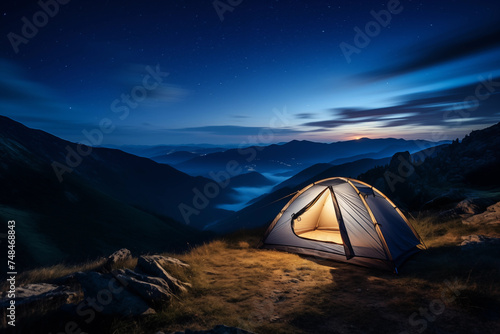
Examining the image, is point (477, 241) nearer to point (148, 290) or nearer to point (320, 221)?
point (320, 221)

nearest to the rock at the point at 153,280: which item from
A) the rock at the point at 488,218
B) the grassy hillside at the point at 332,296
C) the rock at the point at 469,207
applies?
the grassy hillside at the point at 332,296

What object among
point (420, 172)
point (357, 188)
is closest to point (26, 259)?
point (357, 188)

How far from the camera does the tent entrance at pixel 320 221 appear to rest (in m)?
10.5

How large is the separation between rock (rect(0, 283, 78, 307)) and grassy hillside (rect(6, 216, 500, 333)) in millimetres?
1331

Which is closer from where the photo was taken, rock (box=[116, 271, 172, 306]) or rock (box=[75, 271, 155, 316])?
rock (box=[75, 271, 155, 316])

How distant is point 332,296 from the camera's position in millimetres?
5883

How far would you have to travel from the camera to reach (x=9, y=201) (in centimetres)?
6944

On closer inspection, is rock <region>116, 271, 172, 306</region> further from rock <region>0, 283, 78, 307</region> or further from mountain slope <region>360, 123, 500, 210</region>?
mountain slope <region>360, 123, 500, 210</region>

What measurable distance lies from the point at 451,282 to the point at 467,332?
199 cm

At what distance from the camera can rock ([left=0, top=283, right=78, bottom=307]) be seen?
462 cm

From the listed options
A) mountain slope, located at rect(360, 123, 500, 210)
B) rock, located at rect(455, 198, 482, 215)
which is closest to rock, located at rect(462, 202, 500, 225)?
rock, located at rect(455, 198, 482, 215)

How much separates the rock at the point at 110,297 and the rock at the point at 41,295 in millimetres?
611

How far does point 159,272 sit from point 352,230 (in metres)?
6.49

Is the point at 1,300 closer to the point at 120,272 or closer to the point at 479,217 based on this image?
the point at 120,272
